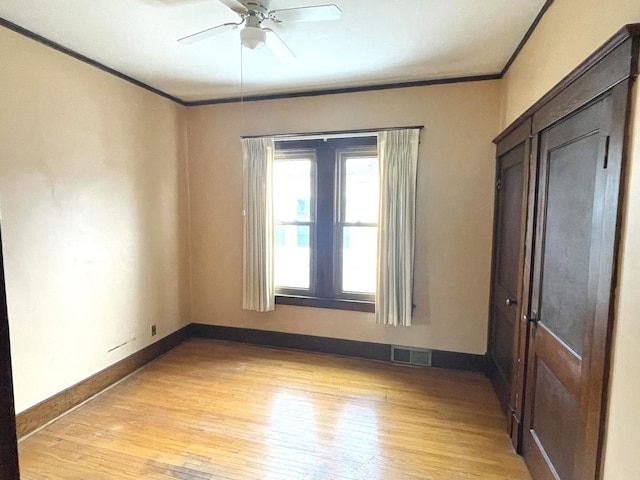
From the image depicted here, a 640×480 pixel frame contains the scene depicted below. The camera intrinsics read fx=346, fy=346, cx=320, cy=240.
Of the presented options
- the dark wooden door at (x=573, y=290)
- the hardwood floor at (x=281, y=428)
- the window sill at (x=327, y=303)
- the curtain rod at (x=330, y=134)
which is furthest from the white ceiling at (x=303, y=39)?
the hardwood floor at (x=281, y=428)

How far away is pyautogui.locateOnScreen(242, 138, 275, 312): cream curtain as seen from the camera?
143 inches

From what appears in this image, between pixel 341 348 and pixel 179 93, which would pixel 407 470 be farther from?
pixel 179 93

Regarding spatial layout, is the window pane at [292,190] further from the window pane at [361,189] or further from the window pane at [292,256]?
the window pane at [361,189]

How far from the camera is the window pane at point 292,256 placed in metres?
3.77

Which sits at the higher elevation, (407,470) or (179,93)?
(179,93)

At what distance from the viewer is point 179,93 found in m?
3.65

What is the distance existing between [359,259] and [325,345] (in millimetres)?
1013

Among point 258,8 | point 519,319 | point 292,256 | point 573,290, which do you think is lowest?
point 519,319

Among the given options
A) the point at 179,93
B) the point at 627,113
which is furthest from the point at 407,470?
the point at 179,93

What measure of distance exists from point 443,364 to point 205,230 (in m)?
2.95

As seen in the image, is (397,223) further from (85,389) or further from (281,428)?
(85,389)

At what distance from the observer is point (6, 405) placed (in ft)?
2.80

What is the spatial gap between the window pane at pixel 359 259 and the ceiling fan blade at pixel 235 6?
7.04 feet

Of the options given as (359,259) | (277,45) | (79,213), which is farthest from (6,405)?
(359,259)
